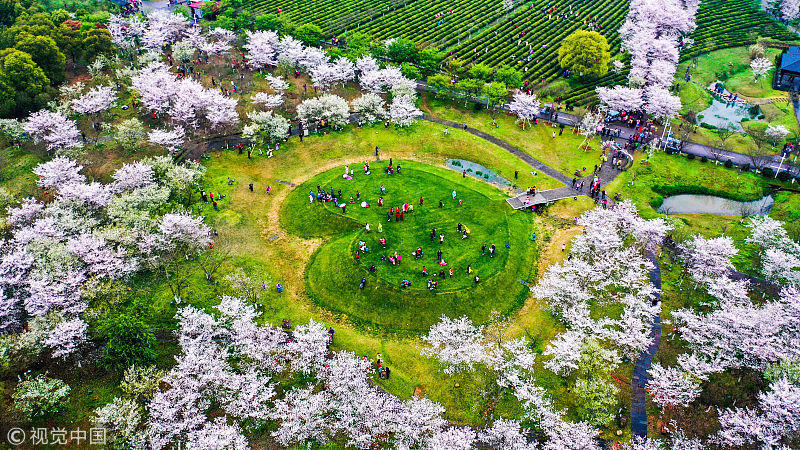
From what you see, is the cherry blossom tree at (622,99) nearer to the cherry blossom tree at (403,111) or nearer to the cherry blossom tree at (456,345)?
the cherry blossom tree at (403,111)

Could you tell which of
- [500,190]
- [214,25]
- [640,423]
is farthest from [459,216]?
[214,25]

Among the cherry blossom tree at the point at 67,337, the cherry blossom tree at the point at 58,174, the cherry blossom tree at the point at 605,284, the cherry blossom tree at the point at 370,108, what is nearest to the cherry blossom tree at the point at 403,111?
the cherry blossom tree at the point at 370,108

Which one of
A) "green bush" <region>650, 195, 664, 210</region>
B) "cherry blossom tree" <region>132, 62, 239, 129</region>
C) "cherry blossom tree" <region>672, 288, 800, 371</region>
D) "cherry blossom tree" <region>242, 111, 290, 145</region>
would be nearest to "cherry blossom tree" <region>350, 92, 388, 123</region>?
"cherry blossom tree" <region>242, 111, 290, 145</region>

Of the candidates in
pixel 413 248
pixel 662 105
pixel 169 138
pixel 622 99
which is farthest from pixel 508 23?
pixel 169 138

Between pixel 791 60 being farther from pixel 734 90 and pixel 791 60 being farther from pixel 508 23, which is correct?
pixel 508 23

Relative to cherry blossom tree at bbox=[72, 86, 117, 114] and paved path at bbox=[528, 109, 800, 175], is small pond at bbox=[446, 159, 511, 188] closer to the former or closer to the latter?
paved path at bbox=[528, 109, 800, 175]
